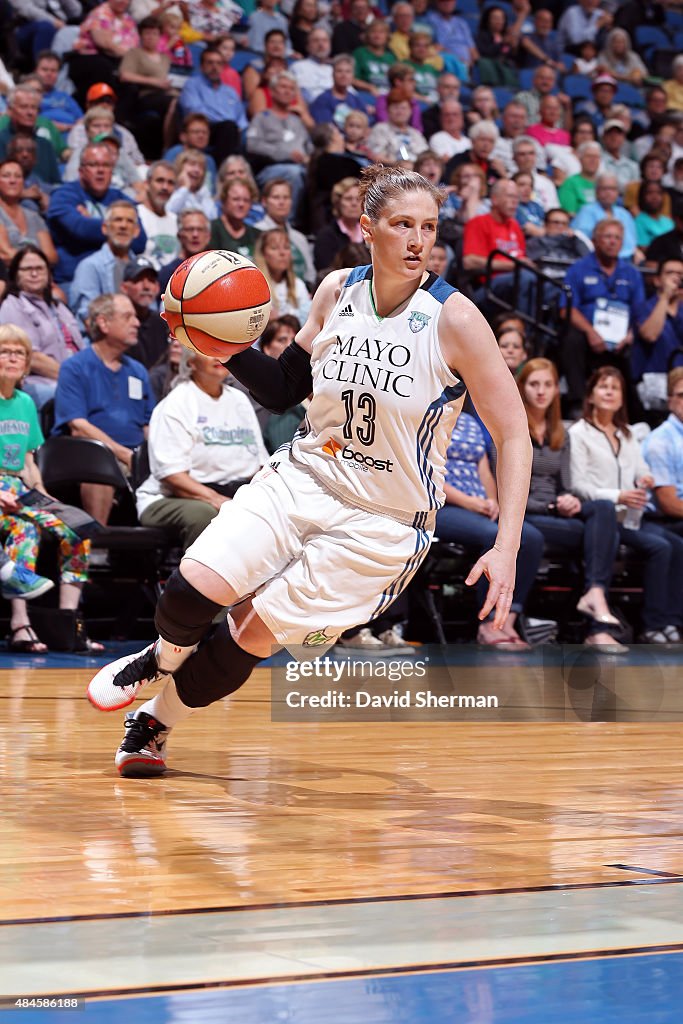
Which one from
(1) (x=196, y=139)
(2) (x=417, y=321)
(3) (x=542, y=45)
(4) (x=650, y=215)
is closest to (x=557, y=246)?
(4) (x=650, y=215)

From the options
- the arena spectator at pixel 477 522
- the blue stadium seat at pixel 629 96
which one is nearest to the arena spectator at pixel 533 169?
the blue stadium seat at pixel 629 96

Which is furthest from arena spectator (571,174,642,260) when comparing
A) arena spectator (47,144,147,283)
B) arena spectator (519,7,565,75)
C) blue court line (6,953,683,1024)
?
blue court line (6,953,683,1024)

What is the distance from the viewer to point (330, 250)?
35.1 ft

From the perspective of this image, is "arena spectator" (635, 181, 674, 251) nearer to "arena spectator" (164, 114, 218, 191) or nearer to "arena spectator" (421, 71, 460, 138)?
"arena spectator" (421, 71, 460, 138)

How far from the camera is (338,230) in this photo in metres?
10.7

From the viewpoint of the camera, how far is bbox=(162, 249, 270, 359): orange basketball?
387cm

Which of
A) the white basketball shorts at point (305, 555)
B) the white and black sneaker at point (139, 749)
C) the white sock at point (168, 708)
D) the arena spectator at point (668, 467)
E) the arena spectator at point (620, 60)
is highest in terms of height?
the arena spectator at point (620, 60)

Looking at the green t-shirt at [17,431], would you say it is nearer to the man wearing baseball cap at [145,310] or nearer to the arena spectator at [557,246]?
the man wearing baseball cap at [145,310]

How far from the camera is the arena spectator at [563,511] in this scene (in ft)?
27.6

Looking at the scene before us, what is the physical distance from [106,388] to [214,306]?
175 inches

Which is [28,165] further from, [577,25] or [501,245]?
[577,25]

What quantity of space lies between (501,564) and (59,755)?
173 cm

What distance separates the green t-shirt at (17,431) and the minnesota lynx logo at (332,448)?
367cm

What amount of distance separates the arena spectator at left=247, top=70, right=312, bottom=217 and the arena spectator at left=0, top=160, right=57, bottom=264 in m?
2.61
